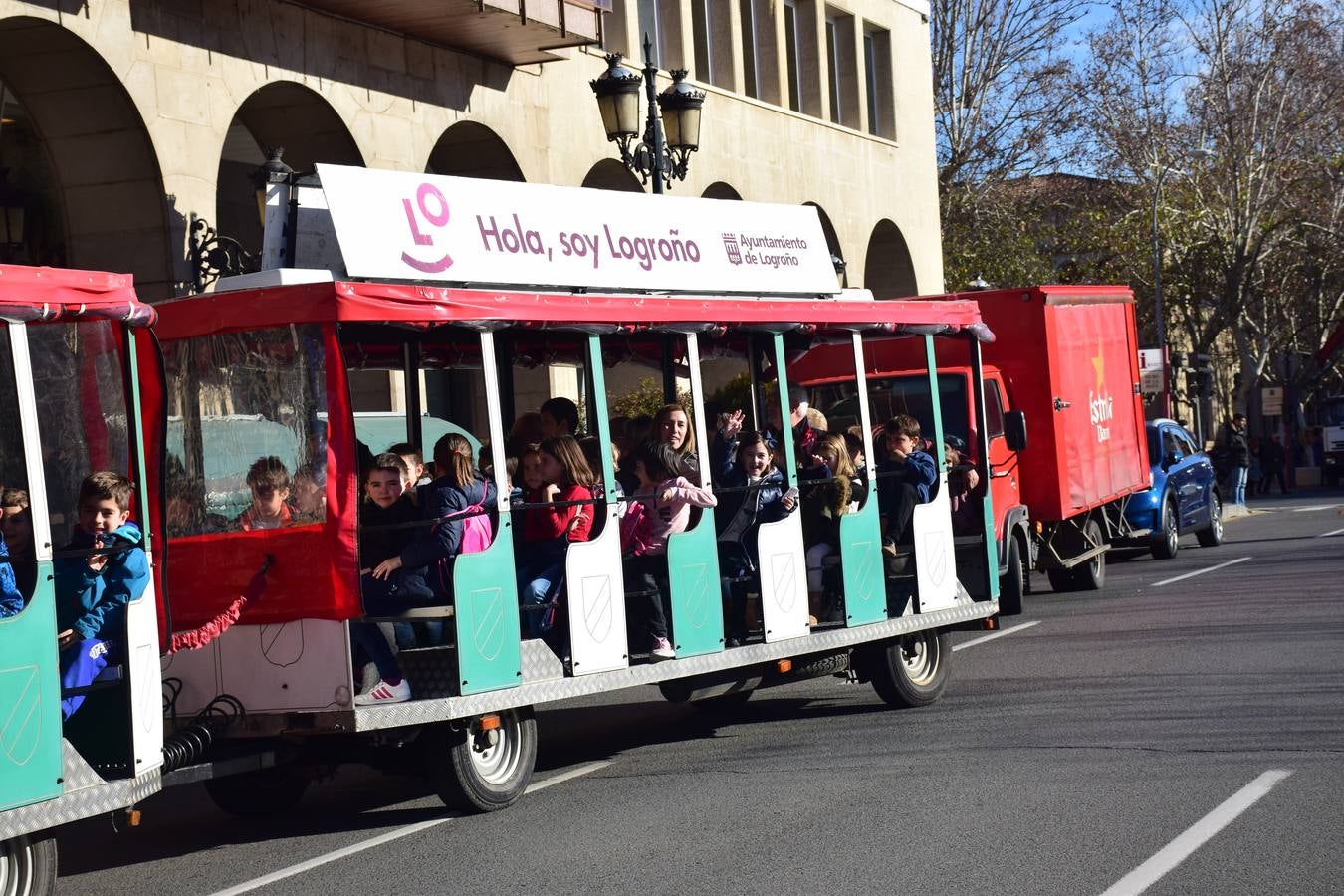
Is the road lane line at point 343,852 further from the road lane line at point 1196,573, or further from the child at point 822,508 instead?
the road lane line at point 1196,573

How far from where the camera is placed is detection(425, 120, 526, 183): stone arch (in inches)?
858

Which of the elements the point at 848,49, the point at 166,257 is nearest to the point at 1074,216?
the point at 848,49

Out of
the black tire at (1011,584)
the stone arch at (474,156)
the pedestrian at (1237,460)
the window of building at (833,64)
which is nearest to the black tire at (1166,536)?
the black tire at (1011,584)

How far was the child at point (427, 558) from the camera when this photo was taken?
783cm

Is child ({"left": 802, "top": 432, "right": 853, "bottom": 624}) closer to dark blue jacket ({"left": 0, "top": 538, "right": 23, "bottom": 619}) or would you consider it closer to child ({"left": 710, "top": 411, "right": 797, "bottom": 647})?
child ({"left": 710, "top": 411, "right": 797, "bottom": 647})

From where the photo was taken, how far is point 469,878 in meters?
6.87

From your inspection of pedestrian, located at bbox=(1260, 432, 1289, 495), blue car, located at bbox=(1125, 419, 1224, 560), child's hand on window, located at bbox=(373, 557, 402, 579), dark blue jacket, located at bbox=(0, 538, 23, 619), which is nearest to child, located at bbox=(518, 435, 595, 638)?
child's hand on window, located at bbox=(373, 557, 402, 579)

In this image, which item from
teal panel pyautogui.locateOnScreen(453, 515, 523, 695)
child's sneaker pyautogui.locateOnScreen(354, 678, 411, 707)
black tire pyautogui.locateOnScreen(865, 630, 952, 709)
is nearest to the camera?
child's sneaker pyautogui.locateOnScreen(354, 678, 411, 707)

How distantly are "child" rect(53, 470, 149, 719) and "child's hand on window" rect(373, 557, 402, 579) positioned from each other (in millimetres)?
1288

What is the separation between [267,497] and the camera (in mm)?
7828

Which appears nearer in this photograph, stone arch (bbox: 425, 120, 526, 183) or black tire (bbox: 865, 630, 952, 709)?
black tire (bbox: 865, 630, 952, 709)

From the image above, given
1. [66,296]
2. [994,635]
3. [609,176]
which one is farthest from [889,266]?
[66,296]

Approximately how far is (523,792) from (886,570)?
3.28 m

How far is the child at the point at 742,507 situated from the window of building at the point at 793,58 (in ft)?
66.8
